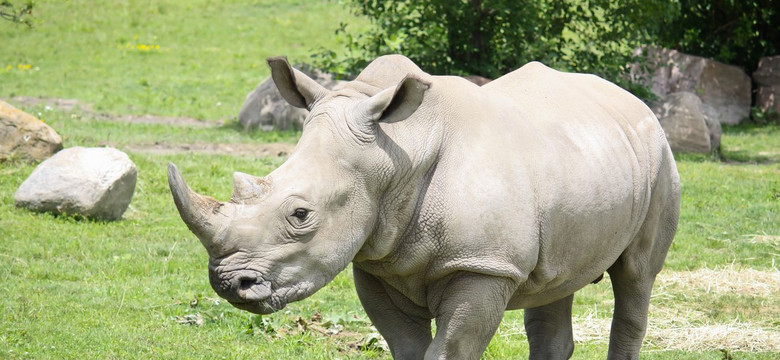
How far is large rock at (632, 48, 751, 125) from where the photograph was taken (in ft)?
56.4

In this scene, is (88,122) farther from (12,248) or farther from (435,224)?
(435,224)

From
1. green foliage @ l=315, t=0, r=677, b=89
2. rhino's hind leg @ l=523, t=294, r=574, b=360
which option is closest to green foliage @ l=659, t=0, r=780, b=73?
green foliage @ l=315, t=0, r=677, b=89

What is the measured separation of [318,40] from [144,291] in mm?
15188

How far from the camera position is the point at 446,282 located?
429cm

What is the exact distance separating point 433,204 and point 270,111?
1085 cm

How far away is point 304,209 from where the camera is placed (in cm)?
382

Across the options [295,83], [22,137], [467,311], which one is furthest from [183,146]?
[467,311]

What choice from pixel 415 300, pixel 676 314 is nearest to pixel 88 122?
pixel 676 314

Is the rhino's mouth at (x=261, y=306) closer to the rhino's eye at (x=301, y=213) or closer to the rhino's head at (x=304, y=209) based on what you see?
A: the rhino's head at (x=304, y=209)

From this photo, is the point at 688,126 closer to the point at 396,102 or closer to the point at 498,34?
the point at 498,34

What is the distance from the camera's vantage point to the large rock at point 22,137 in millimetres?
10773

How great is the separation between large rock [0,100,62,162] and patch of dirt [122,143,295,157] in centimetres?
175

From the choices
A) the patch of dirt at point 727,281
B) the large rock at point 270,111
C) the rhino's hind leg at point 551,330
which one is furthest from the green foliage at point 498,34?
the rhino's hind leg at point 551,330

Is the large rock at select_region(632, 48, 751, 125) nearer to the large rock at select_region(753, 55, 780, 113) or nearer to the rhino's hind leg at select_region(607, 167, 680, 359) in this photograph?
the large rock at select_region(753, 55, 780, 113)
